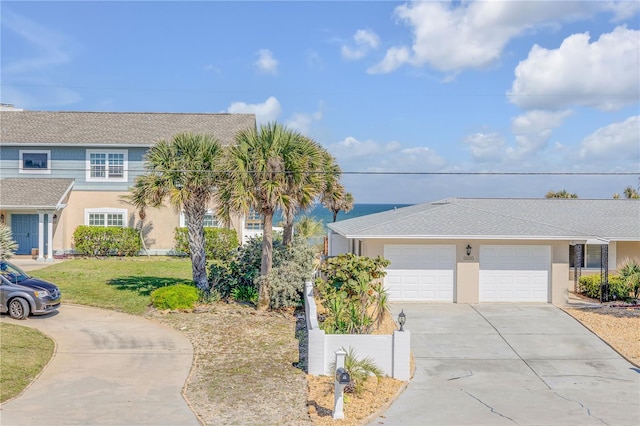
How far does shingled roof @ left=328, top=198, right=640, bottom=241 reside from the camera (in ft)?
58.2

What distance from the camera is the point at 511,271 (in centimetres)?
1820

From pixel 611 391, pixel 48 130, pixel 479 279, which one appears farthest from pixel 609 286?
pixel 48 130

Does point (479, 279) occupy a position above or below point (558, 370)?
above

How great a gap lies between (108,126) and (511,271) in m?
23.0

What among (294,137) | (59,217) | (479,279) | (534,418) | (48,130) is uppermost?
(48,130)

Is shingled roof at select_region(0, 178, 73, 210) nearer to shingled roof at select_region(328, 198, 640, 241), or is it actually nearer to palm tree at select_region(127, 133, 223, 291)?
palm tree at select_region(127, 133, 223, 291)

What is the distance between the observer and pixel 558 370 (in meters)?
11.5

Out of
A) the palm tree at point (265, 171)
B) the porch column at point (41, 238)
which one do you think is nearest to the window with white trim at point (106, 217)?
the porch column at point (41, 238)

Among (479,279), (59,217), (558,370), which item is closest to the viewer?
(558,370)

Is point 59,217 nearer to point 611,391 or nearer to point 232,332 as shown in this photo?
point 232,332

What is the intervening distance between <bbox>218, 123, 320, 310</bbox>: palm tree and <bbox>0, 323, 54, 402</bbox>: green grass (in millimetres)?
5824

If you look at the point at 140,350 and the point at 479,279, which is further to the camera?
the point at 479,279

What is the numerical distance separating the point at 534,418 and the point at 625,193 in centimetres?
3701

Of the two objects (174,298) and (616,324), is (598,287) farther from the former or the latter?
(174,298)
